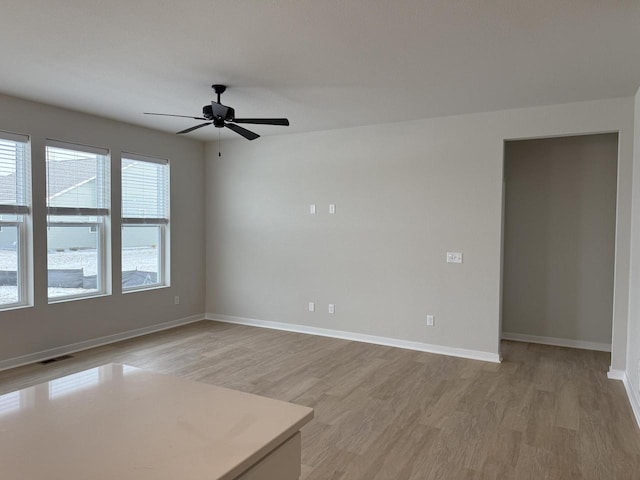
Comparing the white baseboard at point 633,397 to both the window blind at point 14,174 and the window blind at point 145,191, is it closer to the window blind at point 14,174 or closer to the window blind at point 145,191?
the window blind at point 145,191

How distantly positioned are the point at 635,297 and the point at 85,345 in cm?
566

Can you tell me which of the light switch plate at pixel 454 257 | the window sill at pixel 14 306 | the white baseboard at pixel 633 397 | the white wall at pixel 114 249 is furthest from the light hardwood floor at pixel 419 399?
the light switch plate at pixel 454 257

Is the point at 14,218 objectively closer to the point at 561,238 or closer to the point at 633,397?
the point at 633,397

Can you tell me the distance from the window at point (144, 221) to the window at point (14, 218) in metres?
1.16

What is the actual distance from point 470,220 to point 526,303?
1.59 meters

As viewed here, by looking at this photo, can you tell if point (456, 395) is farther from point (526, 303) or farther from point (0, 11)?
point (0, 11)

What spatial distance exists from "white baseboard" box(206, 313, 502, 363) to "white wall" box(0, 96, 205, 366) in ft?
2.44

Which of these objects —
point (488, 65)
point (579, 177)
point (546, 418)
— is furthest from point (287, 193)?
point (546, 418)

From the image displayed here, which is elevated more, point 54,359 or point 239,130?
point 239,130

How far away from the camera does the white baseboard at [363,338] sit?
4.83 meters

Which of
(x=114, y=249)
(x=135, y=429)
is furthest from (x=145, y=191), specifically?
(x=135, y=429)

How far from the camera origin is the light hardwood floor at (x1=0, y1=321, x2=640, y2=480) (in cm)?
268

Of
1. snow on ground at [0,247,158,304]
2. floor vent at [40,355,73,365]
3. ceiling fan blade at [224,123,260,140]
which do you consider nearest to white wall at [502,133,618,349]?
ceiling fan blade at [224,123,260,140]

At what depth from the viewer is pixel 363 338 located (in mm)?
5500
